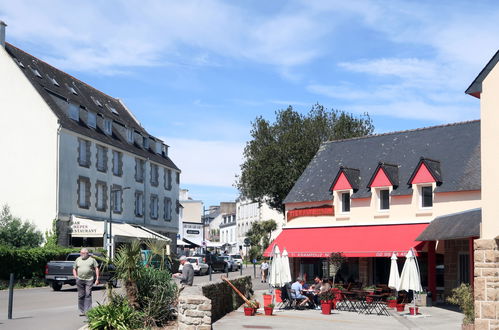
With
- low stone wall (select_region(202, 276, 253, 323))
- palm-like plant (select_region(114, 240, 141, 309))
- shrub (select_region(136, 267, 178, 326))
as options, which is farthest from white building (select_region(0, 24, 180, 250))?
palm-like plant (select_region(114, 240, 141, 309))

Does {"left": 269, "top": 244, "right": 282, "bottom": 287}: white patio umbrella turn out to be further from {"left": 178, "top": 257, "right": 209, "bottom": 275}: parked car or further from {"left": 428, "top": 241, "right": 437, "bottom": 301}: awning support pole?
{"left": 178, "top": 257, "right": 209, "bottom": 275}: parked car

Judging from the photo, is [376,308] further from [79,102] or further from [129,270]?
[79,102]

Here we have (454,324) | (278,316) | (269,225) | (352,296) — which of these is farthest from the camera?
(269,225)

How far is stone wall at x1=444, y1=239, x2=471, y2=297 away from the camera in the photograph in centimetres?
3022

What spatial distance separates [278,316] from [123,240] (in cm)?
2760

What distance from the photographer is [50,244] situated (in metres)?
43.9

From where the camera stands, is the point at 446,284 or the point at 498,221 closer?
the point at 498,221

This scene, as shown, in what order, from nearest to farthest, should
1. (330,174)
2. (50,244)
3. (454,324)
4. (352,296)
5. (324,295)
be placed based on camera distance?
(454,324) < (324,295) < (352,296) < (330,174) < (50,244)

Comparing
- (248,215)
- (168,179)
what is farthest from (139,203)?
(248,215)

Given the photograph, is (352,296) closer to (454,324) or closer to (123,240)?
(454,324)

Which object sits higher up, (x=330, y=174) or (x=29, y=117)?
(x=29, y=117)

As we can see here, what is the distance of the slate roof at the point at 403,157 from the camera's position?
105 feet

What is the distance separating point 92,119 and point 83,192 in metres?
5.79

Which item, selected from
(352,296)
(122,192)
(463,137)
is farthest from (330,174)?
(122,192)
